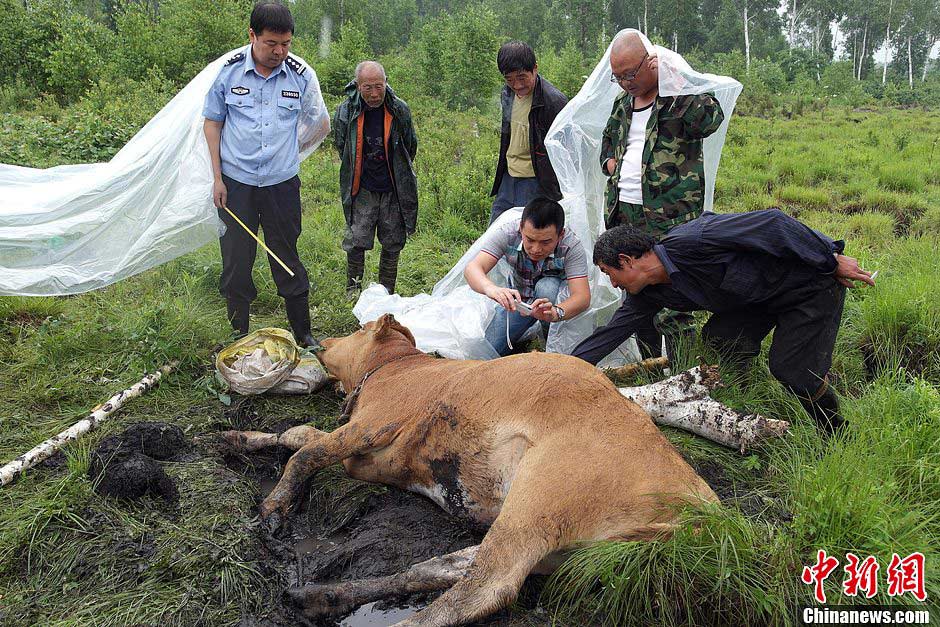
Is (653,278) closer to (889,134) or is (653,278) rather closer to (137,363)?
(137,363)

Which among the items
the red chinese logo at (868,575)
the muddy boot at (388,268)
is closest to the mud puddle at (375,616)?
the red chinese logo at (868,575)

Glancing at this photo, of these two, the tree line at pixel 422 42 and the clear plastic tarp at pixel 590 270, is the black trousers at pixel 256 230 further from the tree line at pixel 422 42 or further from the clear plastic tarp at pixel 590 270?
the tree line at pixel 422 42

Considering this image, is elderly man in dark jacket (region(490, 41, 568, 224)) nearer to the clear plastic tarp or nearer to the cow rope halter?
the clear plastic tarp

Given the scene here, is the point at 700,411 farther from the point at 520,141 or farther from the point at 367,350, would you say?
the point at 520,141

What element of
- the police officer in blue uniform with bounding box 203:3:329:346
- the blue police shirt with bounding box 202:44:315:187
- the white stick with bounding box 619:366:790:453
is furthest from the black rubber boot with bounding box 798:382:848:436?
the blue police shirt with bounding box 202:44:315:187

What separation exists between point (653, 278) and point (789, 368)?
0.85 meters

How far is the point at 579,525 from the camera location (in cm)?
239

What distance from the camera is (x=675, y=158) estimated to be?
4.17 meters

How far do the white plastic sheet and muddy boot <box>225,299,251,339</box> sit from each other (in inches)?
19.4

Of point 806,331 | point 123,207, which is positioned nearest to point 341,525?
point 806,331

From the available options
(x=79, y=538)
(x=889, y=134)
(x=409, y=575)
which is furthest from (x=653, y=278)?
(x=889, y=134)

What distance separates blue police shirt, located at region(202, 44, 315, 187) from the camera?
14.1ft

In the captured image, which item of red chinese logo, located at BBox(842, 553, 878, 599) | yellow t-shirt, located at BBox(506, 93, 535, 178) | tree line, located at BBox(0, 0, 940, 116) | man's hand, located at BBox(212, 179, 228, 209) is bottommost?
red chinese logo, located at BBox(842, 553, 878, 599)

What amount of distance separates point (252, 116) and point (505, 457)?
2.96 meters
